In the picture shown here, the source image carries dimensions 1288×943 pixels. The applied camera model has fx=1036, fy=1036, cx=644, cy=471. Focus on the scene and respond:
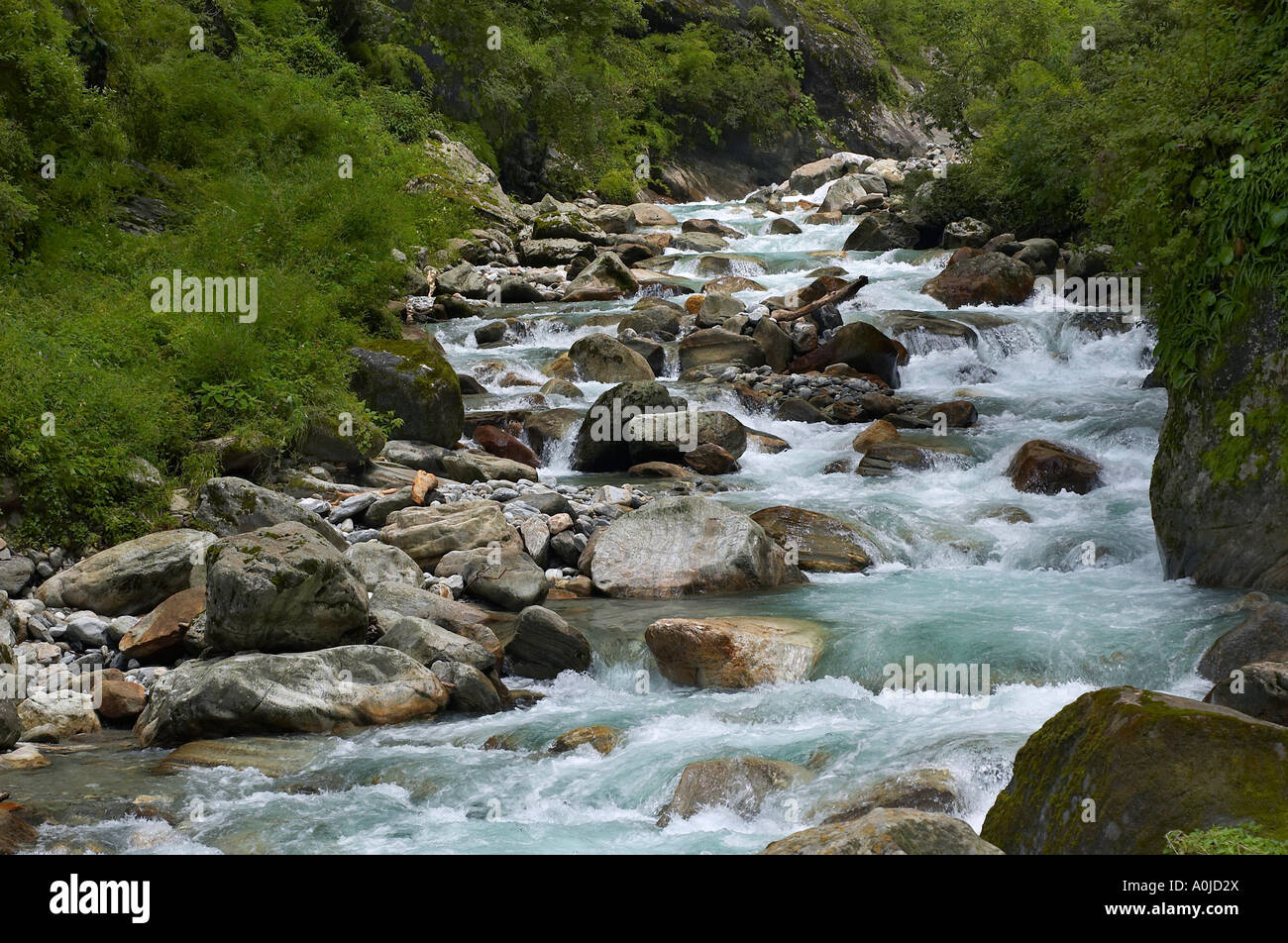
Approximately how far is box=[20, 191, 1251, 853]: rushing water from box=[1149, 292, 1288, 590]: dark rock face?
37 centimetres

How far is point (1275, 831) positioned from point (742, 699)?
4.42 m

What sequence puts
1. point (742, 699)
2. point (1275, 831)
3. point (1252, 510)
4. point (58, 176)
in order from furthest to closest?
point (58, 176) < point (1252, 510) < point (742, 699) < point (1275, 831)

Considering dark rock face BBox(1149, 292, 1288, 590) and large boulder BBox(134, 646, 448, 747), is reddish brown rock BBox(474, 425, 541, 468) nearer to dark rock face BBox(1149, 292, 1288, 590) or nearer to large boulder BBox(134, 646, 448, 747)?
large boulder BBox(134, 646, 448, 747)

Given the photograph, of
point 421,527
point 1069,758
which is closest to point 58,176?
point 421,527

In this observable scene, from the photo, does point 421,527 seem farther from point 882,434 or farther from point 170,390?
point 882,434

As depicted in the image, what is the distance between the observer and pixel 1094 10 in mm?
32312

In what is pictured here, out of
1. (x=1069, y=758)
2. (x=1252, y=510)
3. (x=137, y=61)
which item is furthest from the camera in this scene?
(x=137, y=61)

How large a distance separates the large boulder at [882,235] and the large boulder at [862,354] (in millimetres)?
10143

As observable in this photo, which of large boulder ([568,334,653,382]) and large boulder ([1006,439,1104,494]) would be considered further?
large boulder ([568,334,653,382])

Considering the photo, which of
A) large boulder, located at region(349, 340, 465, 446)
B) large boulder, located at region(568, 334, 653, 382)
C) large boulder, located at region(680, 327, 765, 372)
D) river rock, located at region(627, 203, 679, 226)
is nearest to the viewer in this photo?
large boulder, located at region(349, 340, 465, 446)

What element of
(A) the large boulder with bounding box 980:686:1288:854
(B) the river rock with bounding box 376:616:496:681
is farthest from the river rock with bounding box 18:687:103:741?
(A) the large boulder with bounding box 980:686:1288:854

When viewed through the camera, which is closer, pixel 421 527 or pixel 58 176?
pixel 421 527

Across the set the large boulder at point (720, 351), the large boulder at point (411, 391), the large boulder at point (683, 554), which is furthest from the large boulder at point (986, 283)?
the large boulder at point (683, 554)

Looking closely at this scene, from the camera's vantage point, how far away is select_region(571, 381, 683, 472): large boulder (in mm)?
14695
